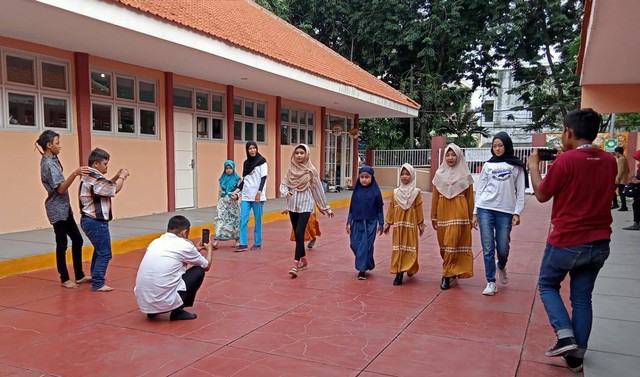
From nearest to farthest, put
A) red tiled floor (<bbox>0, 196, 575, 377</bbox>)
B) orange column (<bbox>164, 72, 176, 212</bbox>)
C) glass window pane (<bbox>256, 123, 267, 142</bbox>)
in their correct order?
red tiled floor (<bbox>0, 196, 575, 377</bbox>) < orange column (<bbox>164, 72, 176, 212</bbox>) < glass window pane (<bbox>256, 123, 267, 142</bbox>)

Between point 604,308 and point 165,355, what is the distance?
13.3ft

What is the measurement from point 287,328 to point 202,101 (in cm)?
864

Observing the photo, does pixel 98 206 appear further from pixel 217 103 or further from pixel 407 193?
pixel 217 103

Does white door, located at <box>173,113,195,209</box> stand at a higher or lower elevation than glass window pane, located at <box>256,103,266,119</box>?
lower

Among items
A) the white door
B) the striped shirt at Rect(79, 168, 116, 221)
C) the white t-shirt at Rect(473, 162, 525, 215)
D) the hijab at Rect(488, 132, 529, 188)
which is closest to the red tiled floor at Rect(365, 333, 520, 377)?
the white t-shirt at Rect(473, 162, 525, 215)

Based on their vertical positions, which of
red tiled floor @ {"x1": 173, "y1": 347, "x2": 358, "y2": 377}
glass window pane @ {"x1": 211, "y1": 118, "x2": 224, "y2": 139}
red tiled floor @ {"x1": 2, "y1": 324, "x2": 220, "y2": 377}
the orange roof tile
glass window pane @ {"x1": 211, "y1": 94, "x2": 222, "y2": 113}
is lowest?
red tiled floor @ {"x1": 173, "y1": 347, "x2": 358, "y2": 377}

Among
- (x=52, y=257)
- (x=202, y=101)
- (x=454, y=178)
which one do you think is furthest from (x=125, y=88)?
(x=454, y=178)

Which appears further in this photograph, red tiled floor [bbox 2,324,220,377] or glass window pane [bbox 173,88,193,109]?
glass window pane [bbox 173,88,193,109]

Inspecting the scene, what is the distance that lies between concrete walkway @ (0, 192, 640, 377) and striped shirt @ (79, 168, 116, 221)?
867 mm

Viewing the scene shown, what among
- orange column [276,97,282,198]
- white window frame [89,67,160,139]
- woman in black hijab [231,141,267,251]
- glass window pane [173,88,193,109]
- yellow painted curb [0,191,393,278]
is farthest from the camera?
orange column [276,97,282,198]

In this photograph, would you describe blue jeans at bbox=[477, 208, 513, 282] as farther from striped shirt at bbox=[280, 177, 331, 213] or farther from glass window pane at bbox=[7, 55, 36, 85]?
glass window pane at bbox=[7, 55, 36, 85]

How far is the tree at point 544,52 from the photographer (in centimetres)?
2280

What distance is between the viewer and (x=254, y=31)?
12008 millimetres

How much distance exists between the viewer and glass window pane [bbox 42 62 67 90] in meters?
8.19
